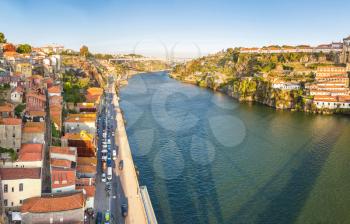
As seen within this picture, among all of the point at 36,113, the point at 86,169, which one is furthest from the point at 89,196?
the point at 36,113

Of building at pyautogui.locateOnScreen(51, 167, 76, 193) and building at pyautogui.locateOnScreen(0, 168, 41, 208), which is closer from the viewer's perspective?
building at pyautogui.locateOnScreen(0, 168, 41, 208)

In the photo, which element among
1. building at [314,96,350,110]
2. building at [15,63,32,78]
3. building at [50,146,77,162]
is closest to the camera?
building at [50,146,77,162]

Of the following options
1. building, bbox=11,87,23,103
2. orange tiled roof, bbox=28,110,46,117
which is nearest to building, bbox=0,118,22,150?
orange tiled roof, bbox=28,110,46,117

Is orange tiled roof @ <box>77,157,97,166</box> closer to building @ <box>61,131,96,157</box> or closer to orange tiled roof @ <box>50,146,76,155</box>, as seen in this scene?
building @ <box>61,131,96,157</box>

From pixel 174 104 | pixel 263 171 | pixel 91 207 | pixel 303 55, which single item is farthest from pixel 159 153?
pixel 303 55

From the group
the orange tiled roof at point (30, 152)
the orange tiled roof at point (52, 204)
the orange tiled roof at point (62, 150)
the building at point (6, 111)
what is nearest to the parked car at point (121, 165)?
the orange tiled roof at point (62, 150)

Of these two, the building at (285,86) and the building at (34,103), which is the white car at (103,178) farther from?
the building at (285,86)
